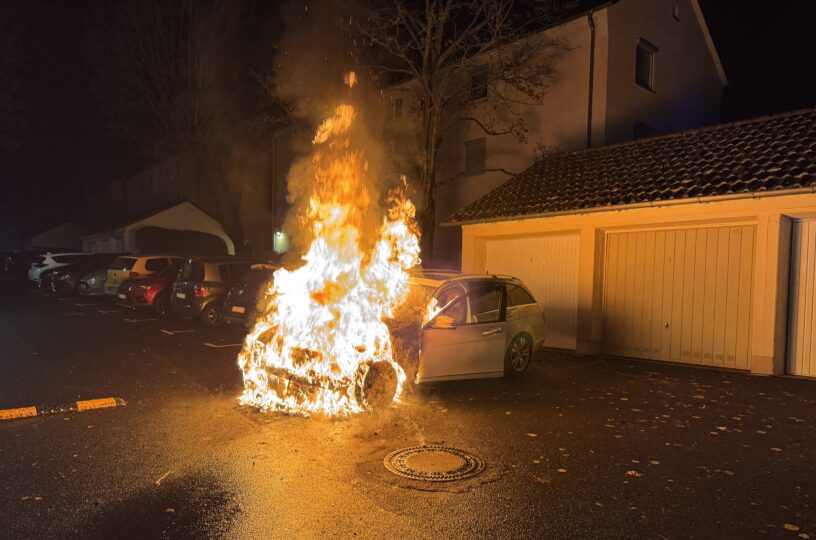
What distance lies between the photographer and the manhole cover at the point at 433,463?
4602 millimetres

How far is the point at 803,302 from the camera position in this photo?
885 cm

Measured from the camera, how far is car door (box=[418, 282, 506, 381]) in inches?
280

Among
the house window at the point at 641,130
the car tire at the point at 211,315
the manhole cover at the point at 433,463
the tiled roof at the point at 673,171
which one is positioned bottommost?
the manhole cover at the point at 433,463

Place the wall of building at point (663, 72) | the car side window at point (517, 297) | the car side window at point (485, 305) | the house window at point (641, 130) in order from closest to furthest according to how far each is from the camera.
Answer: the car side window at point (485, 305) < the car side window at point (517, 297) < the wall of building at point (663, 72) < the house window at point (641, 130)

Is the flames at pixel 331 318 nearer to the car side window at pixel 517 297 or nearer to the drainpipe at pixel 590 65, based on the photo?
the car side window at pixel 517 297

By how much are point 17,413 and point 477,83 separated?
16.3 meters

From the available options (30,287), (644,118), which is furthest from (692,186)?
(30,287)

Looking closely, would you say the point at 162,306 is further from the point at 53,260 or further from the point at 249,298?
the point at 53,260

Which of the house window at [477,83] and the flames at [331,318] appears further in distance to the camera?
the house window at [477,83]

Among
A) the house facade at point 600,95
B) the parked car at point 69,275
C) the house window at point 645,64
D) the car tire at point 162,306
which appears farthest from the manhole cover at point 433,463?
the parked car at point 69,275

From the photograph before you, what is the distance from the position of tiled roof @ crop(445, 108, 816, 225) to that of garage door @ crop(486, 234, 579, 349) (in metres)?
0.81

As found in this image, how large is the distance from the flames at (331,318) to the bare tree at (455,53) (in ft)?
24.9

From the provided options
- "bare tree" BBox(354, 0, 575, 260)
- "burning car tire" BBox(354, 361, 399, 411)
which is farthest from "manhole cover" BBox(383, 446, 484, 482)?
"bare tree" BBox(354, 0, 575, 260)

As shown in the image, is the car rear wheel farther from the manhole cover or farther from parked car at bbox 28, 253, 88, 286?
parked car at bbox 28, 253, 88, 286
